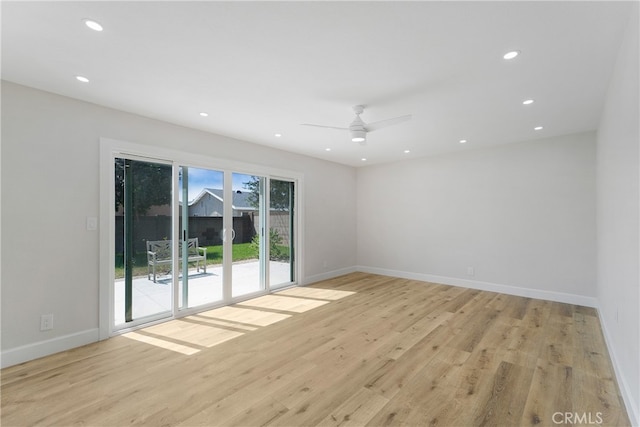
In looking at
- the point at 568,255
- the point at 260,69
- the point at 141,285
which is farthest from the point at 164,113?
the point at 568,255

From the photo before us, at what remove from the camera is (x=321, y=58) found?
223 centimetres

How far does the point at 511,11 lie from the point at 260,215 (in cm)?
414

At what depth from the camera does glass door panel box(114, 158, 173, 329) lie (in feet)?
11.1

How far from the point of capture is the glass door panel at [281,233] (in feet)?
16.8

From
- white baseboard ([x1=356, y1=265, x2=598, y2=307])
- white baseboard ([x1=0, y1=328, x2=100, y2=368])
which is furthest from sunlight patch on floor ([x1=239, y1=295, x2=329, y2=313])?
white baseboard ([x1=356, y1=265, x2=598, y2=307])

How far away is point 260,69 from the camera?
2.40 metres

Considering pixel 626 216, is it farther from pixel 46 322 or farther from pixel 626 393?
pixel 46 322

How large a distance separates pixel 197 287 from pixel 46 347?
64.3 inches

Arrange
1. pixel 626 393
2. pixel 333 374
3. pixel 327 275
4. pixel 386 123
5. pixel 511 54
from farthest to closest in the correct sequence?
pixel 327 275 < pixel 386 123 < pixel 333 374 < pixel 511 54 < pixel 626 393

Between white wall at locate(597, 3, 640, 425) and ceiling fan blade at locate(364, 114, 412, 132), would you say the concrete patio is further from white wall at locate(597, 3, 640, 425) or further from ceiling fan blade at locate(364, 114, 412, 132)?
white wall at locate(597, 3, 640, 425)

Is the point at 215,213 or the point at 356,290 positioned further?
the point at 356,290

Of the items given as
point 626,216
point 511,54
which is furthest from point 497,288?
point 511,54

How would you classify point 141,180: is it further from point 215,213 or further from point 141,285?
point 141,285
